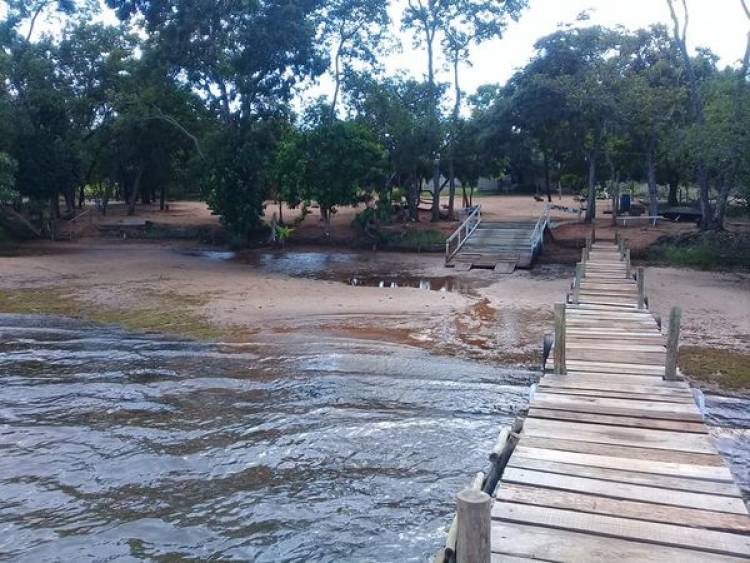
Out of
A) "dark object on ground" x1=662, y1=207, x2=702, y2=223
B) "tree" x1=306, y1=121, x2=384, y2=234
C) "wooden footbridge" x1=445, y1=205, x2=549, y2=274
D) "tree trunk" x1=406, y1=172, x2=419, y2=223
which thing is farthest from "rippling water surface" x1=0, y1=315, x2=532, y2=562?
"dark object on ground" x1=662, y1=207, x2=702, y2=223

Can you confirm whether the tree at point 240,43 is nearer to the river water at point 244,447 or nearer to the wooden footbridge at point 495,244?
the wooden footbridge at point 495,244

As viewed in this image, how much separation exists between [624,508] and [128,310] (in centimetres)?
1487

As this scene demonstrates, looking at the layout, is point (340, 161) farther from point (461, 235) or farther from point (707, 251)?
point (707, 251)

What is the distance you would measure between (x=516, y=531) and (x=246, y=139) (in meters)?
27.9

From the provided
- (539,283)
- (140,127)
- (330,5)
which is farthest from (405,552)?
(140,127)

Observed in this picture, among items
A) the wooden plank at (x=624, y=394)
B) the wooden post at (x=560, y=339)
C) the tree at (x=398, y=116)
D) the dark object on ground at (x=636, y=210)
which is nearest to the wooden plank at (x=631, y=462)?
the wooden plank at (x=624, y=394)

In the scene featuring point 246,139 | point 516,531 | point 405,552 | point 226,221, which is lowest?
point 405,552

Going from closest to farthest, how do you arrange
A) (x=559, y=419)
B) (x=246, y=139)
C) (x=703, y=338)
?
(x=559, y=419) < (x=703, y=338) < (x=246, y=139)

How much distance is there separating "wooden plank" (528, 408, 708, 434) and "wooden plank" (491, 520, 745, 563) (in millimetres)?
2443

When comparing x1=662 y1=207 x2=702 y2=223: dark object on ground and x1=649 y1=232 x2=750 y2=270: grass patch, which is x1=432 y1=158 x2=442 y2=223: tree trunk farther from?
x1=662 y1=207 x2=702 y2=223: dark object on ground

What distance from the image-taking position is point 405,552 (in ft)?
20.1

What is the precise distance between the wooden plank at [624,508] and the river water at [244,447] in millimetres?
1358

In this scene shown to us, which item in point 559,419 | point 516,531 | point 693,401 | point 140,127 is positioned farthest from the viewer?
point 140,127

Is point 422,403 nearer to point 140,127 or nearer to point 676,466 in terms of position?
point 676,466
